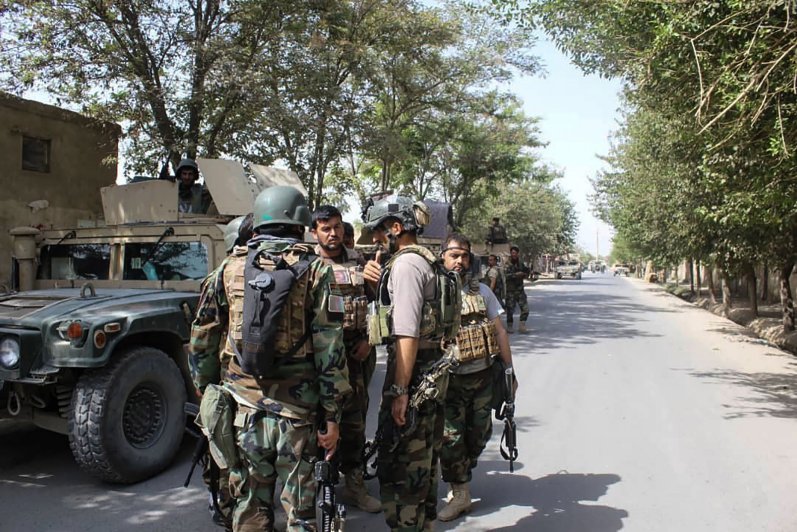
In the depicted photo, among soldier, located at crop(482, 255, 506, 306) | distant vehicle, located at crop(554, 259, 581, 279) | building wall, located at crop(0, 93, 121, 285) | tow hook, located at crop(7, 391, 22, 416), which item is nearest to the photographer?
tow hook, located at crop(7, 391, 22, 416)

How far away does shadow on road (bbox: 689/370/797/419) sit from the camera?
5887 mm

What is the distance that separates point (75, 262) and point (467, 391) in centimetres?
376

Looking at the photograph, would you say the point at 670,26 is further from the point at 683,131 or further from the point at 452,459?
the point at 452,459

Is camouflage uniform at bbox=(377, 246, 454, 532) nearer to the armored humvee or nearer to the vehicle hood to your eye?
the armored humvee

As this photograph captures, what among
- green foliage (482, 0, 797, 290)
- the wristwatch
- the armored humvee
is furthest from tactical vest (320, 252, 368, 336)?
green foliage (482, 0, 797, 290)

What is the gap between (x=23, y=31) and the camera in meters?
8.53

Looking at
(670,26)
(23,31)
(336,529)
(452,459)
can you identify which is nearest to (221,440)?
(336,529)

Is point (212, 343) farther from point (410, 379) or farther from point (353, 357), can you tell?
point (353, 357)

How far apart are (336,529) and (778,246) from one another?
11.7 metres

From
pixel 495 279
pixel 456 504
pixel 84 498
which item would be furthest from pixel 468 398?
pixel 495 279

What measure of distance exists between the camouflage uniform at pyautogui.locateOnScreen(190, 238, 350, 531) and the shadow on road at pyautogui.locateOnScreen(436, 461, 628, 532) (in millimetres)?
1399

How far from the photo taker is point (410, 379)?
2.77 meters

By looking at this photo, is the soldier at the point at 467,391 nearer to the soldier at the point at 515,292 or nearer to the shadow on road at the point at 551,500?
the shadow on road at the point at 551,500

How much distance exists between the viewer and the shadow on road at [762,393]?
5.89 meters
